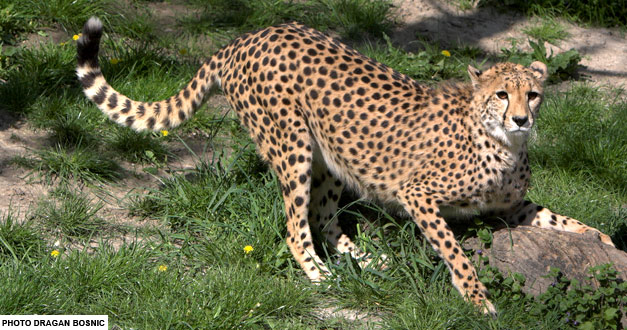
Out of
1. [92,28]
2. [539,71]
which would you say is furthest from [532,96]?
[92,28]

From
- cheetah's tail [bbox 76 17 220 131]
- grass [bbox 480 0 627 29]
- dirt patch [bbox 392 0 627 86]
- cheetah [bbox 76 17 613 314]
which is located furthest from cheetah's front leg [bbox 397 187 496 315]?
grass [bbox 480 0 627 29]

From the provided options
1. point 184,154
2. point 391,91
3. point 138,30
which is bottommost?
point 184,154

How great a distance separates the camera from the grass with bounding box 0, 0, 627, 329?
156 inches

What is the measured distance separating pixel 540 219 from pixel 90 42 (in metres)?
2.61

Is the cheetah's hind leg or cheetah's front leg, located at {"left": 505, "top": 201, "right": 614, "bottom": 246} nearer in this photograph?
cheetah's front leg, located at {"left": 505, "top": 201, "right": 614, "bottom": 246}

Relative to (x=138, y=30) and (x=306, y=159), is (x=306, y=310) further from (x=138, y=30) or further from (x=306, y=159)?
(x=138, y=30)

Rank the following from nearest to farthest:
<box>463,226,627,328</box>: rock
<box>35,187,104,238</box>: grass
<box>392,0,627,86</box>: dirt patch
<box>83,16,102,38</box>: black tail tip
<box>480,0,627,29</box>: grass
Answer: <box>463,226,627,328</box>: rock, <box>83,16,102,38</box>: black tail tip, <box>35,187,104,238</box>: grass, <box>392,0,627,86</box>: dirt patch, <box>480,0,627,29</box>: grass

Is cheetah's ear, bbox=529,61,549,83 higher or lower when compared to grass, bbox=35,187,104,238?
higher

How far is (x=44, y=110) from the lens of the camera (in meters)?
5.45

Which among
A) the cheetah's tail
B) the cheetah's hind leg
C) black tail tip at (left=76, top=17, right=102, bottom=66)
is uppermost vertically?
black tail tip at (left=76, top=17, right=102, bottom=66)

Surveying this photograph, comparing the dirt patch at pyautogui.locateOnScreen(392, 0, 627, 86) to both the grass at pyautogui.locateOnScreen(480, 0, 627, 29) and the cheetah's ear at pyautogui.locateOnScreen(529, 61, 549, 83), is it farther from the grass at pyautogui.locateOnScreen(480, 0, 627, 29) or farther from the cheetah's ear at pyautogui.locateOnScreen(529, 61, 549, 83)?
the cheetah's ear at pyautogui.locateOnScreen(529, 61, 549, 83)

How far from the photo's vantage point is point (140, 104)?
476 cm

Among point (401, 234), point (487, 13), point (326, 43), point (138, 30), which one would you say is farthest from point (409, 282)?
point (487, 13)

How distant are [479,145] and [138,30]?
3.18 meters
